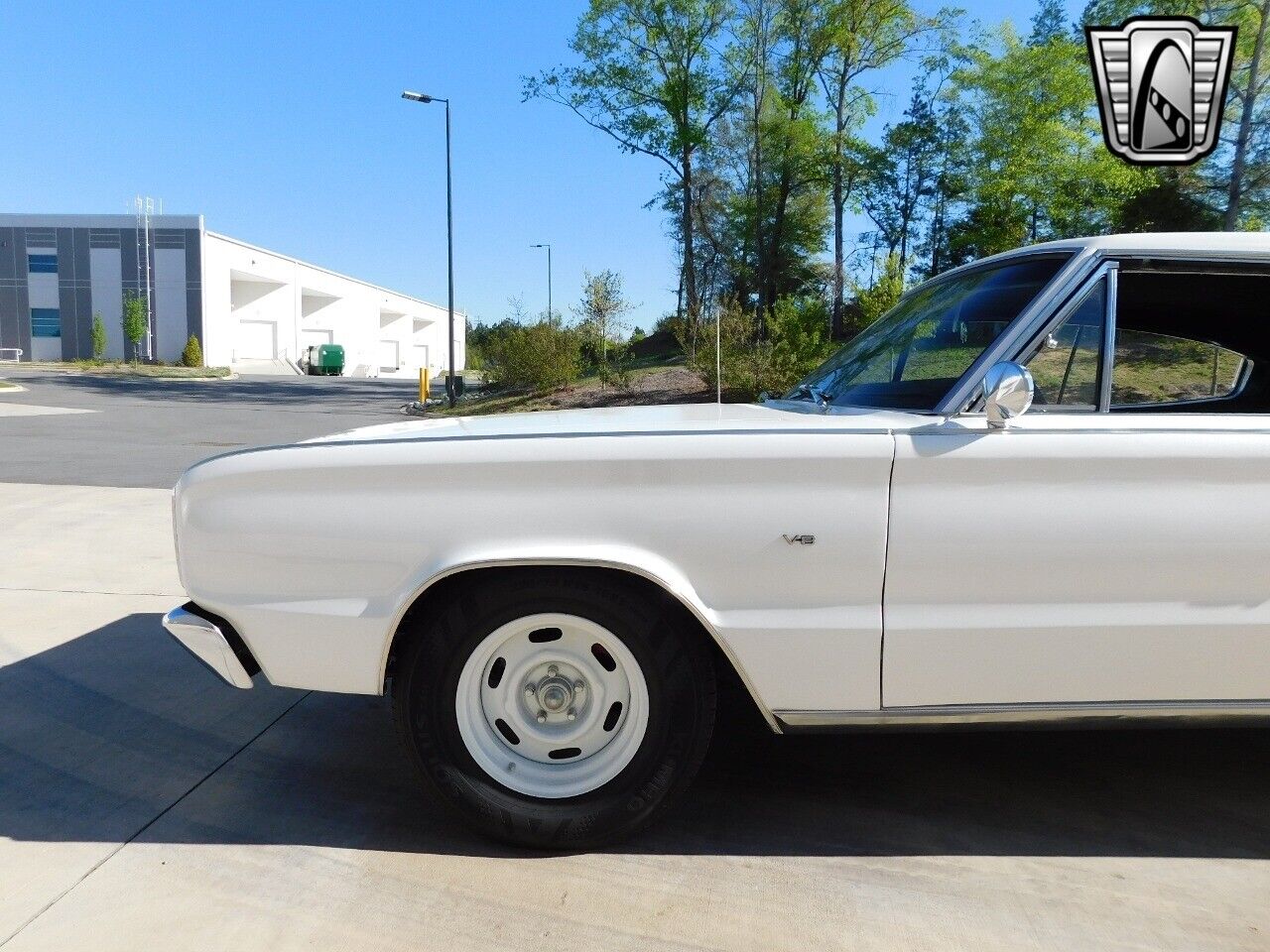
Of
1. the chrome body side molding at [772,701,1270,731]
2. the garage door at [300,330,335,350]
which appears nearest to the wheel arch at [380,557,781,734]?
the chrome body side molding at [772,701,1270,731]

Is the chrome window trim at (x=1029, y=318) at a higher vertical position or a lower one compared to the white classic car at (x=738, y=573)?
higher

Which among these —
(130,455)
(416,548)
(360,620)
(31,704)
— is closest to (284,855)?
(360,620)

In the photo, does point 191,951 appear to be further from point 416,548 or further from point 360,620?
point 416,548

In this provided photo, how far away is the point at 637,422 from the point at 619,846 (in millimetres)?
1255

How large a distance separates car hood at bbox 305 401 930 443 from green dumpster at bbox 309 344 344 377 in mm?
59611

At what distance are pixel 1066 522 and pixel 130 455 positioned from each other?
13096 millimetres

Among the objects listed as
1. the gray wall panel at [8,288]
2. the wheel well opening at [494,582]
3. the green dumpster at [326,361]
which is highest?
the gray wall panel at [8,288]

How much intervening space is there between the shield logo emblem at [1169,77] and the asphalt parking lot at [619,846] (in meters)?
10.9

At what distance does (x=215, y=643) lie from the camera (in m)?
2.78

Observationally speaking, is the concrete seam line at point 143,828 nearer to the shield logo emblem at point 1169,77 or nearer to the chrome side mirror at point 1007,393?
the chrome side mirror at point 1007,393

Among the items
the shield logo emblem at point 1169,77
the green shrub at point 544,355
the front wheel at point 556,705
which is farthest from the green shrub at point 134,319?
the front wheel at point 556,705

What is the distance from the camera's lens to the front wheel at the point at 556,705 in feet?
8.86

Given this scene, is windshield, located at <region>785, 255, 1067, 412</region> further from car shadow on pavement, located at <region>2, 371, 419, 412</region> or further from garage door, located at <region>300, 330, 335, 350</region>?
garage door, located at <region>300, 330, 335, 350</region>

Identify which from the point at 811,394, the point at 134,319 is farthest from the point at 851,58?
the point at 134,319
